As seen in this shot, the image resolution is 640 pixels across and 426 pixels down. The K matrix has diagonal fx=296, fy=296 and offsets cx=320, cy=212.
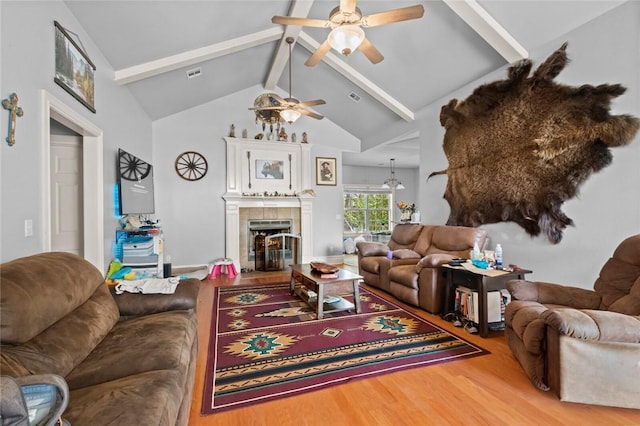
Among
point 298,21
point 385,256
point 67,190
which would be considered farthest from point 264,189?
point 298,21

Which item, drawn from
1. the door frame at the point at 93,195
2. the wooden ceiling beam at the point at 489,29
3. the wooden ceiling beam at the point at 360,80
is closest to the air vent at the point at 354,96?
the wooden ceiling beam at the point at 360,80

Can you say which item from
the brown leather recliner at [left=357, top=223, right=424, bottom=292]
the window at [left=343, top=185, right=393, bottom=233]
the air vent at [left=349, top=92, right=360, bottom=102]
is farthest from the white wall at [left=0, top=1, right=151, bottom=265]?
the window at [left=343, top=185, right=393, bottom=233]

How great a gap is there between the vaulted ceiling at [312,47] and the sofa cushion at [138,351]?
2765 millimetres

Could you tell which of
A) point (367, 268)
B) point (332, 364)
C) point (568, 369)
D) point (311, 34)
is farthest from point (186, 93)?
point (568, 369)

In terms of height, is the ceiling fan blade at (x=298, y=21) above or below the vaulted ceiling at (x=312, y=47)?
below

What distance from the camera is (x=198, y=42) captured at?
12.7 feet

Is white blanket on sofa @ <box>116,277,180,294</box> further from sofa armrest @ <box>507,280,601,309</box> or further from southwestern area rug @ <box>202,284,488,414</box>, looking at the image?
sofa armrest @ <box>507,280,601,309</box>

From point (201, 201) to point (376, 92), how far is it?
3853 millimetres

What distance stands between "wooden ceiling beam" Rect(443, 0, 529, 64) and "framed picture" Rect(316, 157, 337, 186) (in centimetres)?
389

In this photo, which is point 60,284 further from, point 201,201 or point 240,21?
point 201,201

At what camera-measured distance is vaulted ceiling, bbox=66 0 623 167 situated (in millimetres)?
2990

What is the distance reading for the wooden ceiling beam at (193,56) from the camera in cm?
370

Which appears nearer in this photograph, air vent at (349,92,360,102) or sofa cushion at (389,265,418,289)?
sofa cushion at (389,265,418,289)

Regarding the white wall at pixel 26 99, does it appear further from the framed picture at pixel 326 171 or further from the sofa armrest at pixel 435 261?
the framed picture at pixel 326 171
